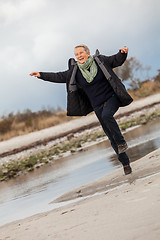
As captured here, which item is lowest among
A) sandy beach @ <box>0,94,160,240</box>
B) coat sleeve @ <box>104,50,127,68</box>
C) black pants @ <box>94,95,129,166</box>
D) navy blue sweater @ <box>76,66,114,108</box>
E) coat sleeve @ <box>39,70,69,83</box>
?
sandy beach @ <box>0,94,160,240</box>

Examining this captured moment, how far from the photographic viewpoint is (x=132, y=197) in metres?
Answer: 3.16

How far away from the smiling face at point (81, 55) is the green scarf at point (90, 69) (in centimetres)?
6

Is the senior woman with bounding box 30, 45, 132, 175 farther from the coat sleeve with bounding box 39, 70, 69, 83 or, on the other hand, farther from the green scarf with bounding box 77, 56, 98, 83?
the coat sleeve with bounding box 39, 70, 69, 83

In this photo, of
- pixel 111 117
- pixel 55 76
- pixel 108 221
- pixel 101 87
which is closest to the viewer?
pixel 108 221

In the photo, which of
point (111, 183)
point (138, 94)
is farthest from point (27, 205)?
point (138, 94)

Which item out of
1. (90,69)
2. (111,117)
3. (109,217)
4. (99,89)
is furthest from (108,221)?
(90,69)

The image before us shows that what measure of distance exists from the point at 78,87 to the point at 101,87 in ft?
1.14

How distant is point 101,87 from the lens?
15.6 feet

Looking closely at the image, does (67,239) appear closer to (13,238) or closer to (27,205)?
(13,238)

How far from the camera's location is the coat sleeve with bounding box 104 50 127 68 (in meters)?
4.68

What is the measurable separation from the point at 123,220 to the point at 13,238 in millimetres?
1148

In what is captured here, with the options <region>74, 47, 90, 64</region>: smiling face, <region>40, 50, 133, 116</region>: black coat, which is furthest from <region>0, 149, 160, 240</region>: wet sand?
<region>74, 47, 90, 64</region>: smiling face

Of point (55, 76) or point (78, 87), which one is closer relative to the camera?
point (78, 87)

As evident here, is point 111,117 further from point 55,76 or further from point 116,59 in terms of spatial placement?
Answer: point 55,76
